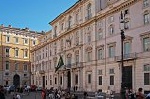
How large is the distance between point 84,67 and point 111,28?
36.4ft

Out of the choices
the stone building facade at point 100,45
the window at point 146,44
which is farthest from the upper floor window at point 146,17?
the window at point 146,44

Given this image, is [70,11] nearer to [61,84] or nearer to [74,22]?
[74,22]

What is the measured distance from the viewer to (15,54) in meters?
94.7

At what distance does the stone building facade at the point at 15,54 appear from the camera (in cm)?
9188

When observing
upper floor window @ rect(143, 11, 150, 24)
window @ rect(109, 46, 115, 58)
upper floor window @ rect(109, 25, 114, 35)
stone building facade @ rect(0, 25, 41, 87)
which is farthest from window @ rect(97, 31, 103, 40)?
stone building facade @ rect(0, 25, 41, 87)

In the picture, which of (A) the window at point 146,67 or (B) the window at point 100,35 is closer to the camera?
(A) the window at point 146,67

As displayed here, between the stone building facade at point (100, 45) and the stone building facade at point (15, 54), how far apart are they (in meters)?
18.1

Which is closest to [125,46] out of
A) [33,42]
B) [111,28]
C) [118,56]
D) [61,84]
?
[118,56]

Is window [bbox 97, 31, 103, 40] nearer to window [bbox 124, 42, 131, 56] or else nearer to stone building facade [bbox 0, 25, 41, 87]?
window [bbox 124, 42, 131, 56]

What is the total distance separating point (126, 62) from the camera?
43.5 meters

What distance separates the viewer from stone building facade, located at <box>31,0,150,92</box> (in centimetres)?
4116

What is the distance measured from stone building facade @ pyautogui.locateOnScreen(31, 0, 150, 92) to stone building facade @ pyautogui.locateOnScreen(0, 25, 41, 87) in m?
18.1

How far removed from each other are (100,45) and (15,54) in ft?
160

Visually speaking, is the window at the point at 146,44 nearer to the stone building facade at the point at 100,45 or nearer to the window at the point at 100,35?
the stone building facade at the point at 100,45
